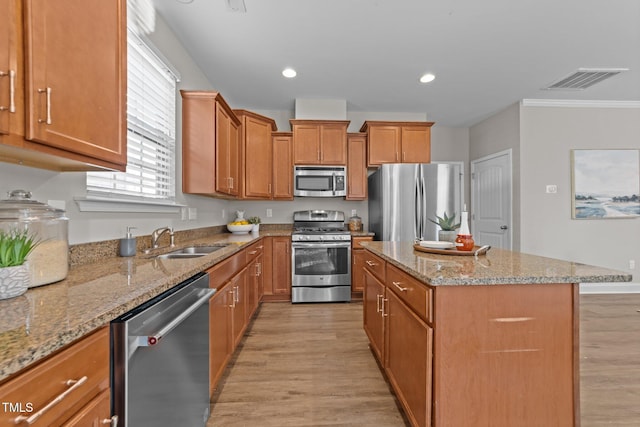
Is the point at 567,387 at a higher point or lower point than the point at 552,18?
lower

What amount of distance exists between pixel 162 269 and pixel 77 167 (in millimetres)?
599

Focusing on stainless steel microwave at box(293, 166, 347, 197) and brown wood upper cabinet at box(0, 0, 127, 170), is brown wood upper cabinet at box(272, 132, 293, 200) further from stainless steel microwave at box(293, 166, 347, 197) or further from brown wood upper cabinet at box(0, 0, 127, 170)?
brown wood upper cabinet at box(0, 0, 127, 170)

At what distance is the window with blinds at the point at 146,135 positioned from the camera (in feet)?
6.08

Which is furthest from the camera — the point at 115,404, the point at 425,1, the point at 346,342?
the point at 346,342

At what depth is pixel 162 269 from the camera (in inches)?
52.7

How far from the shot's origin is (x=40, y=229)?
1.05 meters

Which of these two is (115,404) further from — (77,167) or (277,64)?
(277,64)

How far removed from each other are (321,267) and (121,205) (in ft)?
7.81

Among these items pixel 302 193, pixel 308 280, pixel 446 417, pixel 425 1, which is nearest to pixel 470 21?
pixel 425 1

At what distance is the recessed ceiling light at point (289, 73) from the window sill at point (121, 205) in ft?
6.26

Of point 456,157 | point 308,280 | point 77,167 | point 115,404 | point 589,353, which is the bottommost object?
point 589,353

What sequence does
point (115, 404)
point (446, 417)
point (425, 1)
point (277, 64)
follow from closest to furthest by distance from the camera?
point (115, 404), point (446, 417), point (425, 1), point (277, 64)

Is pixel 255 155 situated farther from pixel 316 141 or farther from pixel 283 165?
pixel 316 141

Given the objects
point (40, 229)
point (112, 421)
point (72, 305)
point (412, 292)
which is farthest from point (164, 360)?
point (412, 292)
